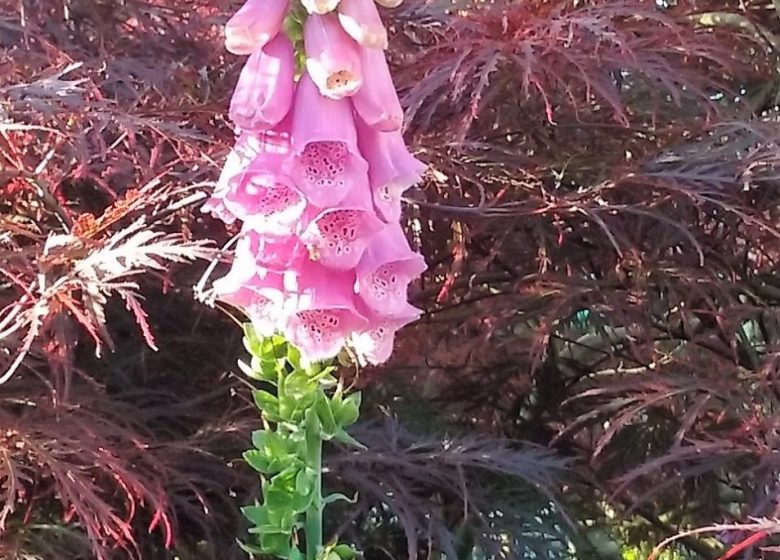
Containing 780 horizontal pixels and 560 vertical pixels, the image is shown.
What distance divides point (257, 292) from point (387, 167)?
103 millimetres

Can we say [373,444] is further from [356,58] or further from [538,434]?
[356,58]

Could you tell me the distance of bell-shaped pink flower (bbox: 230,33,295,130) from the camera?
0.59m

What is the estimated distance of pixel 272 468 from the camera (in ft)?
1.97

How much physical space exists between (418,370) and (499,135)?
0.94ft

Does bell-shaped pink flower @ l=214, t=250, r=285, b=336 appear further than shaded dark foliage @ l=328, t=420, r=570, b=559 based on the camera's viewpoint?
No

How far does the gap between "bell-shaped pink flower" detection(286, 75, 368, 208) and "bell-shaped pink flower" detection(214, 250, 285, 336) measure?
0.05 meters

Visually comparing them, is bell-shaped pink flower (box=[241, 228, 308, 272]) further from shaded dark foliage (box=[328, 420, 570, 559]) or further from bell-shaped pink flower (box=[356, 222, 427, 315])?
shaded dark foliage (box=[328, 420, 570, 559])

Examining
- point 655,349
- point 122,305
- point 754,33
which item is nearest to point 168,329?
point 122,305

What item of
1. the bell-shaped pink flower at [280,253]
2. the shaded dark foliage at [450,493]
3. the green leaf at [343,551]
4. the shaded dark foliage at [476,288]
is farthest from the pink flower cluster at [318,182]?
the shaded dark foliage at [450,493]

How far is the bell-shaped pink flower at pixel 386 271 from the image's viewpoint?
0.60 meters

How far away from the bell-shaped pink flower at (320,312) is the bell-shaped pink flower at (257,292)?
11 millimetres

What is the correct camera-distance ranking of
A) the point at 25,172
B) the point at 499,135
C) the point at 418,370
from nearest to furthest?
the point at 25,172
the point at 499,135
the point at 418,370

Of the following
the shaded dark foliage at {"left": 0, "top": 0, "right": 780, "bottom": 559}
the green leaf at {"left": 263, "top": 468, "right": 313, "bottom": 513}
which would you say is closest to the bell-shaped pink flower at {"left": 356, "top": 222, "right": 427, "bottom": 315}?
the green leaf at {"left": 263, "top": 468, "right": 313, "bottom": 513}

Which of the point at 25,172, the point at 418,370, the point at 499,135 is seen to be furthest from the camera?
the point at 418,370
